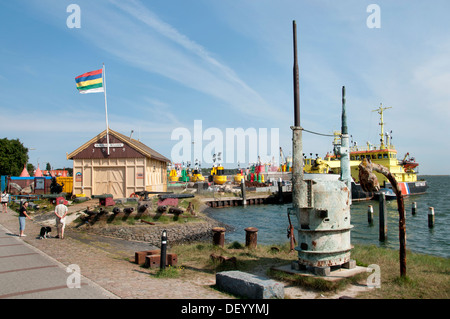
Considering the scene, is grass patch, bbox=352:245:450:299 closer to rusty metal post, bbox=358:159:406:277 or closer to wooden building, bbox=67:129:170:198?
rusty metal post, bbox=358:159:406:277

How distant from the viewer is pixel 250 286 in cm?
679

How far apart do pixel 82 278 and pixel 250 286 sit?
4.20 metres

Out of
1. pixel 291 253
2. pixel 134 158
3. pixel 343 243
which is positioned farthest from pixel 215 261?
pixel 134 158

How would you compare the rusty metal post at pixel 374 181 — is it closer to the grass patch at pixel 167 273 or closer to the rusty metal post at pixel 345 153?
the rusty metal post at pixel 345 153

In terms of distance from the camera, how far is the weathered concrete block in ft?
21.6

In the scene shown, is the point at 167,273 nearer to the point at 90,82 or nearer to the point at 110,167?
the point at 110,167

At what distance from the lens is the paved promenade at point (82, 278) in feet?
22.5

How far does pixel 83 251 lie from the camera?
11.8m

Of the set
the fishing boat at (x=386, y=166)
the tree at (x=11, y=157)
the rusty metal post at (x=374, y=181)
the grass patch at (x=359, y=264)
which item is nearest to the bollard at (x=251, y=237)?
the grass patch at (x=359, y=264)

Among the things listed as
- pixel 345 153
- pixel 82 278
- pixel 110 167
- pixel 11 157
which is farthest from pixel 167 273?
pixel 11 157

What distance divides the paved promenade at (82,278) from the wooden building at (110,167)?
13591mm

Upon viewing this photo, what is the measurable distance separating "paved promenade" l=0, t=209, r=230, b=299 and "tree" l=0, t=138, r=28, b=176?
51846mm
